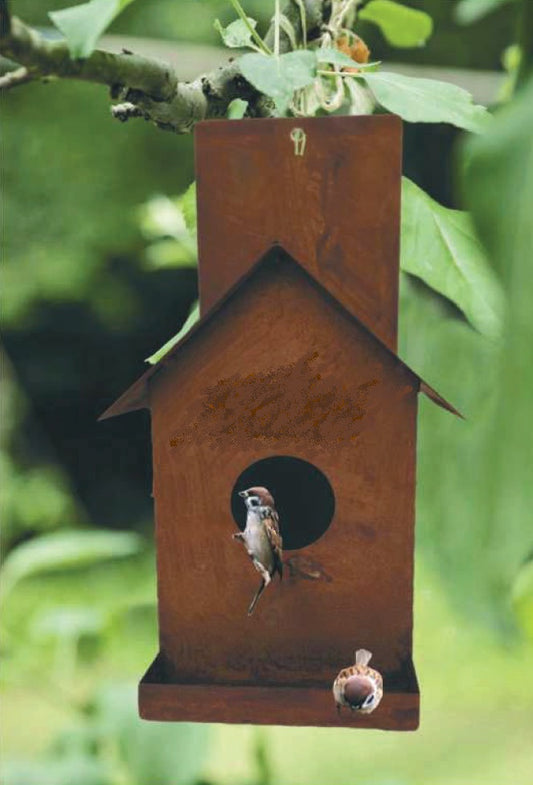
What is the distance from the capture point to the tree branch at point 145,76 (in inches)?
13.3

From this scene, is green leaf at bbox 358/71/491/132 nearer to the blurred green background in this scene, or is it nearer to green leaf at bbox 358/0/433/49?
the blurred green background

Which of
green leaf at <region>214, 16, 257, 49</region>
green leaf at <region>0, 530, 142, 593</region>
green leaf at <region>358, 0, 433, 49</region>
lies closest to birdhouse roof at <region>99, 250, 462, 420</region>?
green leaf at <region>214, 16, 257, 49</region>

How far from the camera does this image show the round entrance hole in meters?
0.58

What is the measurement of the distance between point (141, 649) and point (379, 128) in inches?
92.0

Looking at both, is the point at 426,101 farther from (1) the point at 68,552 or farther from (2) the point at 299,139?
(1) the point at 68,552

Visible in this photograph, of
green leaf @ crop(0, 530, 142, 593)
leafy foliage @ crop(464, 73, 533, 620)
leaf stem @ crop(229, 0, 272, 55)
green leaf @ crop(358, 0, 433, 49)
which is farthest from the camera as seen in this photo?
green leaf @ crop(0, 530, 142, 593)

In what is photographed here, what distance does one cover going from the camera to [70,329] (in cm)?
291

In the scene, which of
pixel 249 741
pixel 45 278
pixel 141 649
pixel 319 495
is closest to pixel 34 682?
pixel 319 495

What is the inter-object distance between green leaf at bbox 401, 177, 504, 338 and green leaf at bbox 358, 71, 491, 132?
0.23 ft

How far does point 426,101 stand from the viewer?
0.47 meters

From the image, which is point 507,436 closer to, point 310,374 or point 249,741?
point 310,374

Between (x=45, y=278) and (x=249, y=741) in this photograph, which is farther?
→ (x=45, y=278)

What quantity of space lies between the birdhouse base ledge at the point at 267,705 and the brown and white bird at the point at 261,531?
6 cm

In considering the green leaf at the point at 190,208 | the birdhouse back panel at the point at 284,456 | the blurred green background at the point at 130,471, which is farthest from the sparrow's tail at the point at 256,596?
the green leaf at the point at 190,208
